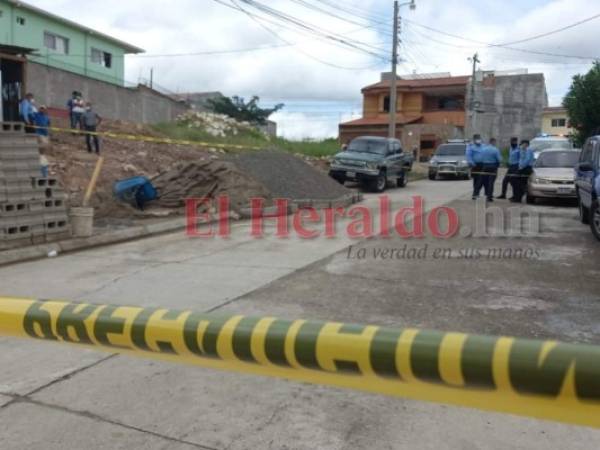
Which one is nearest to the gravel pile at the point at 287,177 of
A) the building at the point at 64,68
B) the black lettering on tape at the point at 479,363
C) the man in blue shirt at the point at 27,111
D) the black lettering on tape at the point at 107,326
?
the man in blue shirt at the point at 27,111

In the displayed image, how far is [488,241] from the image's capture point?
9742 mm

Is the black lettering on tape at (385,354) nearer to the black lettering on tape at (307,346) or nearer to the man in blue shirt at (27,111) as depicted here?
the black lettering on tape at (307,346)

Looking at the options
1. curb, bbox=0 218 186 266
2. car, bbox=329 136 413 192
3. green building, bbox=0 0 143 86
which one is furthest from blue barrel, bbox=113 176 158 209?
green building, bbox=0 0 143 86

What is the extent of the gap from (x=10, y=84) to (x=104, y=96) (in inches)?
425

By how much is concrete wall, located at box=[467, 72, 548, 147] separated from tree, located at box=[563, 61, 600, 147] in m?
25.7

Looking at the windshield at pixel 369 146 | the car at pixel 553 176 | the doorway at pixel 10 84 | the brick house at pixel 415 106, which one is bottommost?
the car at pixel 553 176

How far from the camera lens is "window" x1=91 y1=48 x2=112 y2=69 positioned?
1419 inches

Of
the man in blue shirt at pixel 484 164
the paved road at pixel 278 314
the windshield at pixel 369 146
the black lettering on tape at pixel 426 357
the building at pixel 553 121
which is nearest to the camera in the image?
the black lettering on tape at pixel 426 357

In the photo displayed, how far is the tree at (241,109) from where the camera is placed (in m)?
52.2

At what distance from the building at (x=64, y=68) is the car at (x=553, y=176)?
14920mm

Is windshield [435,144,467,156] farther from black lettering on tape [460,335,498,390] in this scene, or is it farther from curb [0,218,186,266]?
black lettering on tape [460,335,498,390]

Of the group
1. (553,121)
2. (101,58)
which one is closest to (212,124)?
(101,58)

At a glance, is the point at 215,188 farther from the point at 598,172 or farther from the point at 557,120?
the point at 557,120

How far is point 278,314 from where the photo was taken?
559cm
